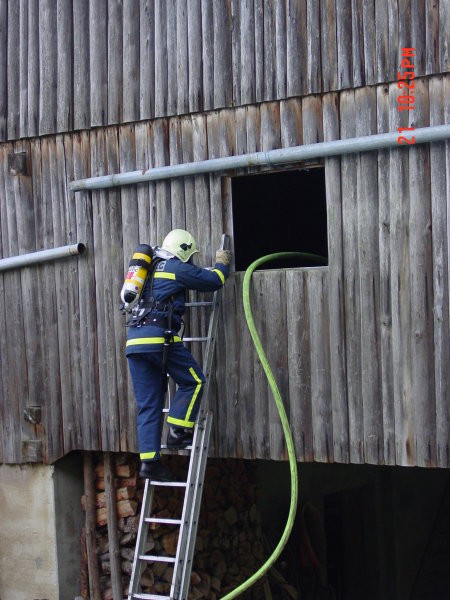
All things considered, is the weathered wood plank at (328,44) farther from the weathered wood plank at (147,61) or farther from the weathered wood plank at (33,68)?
the weathered wood plank at (33,68)

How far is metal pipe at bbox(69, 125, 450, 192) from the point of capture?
7105 mm

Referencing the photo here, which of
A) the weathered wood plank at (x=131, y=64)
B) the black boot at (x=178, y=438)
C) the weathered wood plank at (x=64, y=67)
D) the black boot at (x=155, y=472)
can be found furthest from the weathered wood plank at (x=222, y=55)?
the black boot at (x=155, y=472)

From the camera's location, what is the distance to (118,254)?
8.59 m

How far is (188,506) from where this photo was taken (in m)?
7.52

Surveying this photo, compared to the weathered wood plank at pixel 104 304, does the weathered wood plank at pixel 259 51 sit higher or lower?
higher

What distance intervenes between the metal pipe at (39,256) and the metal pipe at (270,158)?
1.65 feet

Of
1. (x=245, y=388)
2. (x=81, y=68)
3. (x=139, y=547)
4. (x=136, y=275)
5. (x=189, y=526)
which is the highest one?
(x=81, y=68)

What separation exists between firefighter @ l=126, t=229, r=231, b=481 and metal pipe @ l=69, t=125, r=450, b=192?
2.04 ft

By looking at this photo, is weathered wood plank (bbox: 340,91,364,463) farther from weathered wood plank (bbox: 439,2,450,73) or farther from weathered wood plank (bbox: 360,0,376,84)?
weathered wood plank (bbox: 439,2,450,73)

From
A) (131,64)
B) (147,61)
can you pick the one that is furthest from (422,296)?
(131,64)

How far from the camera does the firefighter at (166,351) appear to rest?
299 inches

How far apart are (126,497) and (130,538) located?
0.35 m

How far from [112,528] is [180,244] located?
107 inches
